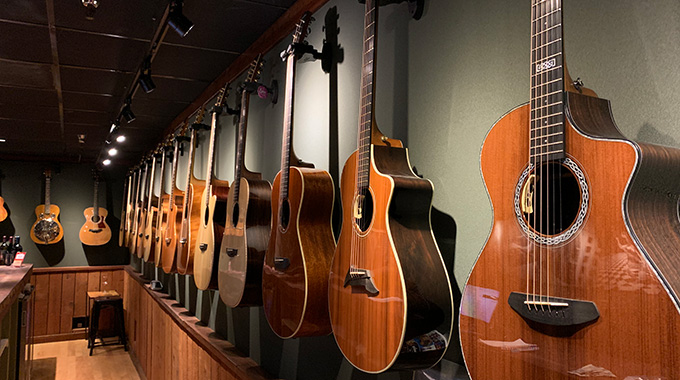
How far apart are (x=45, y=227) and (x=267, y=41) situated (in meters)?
6.26

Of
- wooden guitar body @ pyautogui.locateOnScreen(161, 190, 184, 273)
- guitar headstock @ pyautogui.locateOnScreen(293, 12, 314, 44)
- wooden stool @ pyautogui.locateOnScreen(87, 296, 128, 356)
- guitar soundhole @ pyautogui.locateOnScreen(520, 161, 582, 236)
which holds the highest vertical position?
guitar headstock @ pyautogui.locateOnScreen(293, 12, 314, 44)

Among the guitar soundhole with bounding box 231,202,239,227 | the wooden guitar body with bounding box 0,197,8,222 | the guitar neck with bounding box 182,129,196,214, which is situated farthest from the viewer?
the wooden guitar body with bounding box 0,197,8,222

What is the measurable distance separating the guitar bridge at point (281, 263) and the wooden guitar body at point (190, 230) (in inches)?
54.7

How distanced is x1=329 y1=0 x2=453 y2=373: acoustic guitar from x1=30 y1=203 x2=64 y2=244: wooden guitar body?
7350 millimetres

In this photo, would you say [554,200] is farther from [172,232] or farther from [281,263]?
[172,232]

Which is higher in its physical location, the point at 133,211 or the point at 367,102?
the point at 367,102

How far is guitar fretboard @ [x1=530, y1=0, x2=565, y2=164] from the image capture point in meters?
0.86

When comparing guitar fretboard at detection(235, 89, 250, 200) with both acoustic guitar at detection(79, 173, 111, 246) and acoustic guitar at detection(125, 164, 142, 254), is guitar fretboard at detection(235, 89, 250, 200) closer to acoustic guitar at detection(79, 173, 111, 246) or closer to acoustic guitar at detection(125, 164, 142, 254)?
acoustic guitar at detection(125, 164, 142, 254)

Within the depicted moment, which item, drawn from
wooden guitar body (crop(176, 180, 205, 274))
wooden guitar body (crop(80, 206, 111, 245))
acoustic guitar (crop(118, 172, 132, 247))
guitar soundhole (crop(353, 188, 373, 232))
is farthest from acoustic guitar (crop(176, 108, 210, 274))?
wooden guitar body (crop(80, 206, 111, 245))

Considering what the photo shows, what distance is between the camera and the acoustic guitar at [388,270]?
1.24m

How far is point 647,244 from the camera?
29.1 inches

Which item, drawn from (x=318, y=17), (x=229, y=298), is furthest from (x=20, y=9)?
(x=229, y=298)

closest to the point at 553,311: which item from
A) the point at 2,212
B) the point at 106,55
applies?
the point at 106,55

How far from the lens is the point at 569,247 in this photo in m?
0.82
